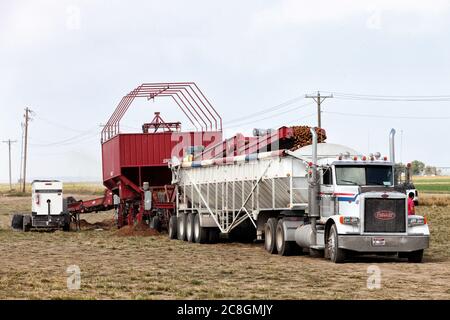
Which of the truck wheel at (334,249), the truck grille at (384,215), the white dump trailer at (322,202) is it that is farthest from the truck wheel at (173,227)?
the truck grille at (384,215)

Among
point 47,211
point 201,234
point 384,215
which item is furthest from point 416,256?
point 47,211

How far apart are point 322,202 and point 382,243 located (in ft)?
7.22

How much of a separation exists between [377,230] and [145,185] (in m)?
16.3

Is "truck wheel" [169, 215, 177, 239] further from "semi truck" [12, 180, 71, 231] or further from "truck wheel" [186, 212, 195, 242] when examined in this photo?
"semi truck" [12, 180, 71, 231]

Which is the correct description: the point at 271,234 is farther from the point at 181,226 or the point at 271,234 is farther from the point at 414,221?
the point at 181,226

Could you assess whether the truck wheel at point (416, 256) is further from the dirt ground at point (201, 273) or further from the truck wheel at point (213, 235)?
the truck wheel at point (213, 235)

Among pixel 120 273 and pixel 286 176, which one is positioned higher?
pixel 286 176

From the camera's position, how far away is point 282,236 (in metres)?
26.7

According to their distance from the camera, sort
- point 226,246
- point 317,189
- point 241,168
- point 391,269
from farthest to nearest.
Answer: point 226,246, point 241,168, point 317,189, point 391,269

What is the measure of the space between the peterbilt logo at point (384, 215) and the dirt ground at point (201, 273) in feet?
3.82

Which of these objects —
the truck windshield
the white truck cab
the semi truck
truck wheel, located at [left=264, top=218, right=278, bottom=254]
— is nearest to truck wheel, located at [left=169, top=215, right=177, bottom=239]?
the semi truck

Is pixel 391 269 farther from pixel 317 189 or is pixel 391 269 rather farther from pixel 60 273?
pixel 60 273

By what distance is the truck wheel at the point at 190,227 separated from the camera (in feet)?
113
